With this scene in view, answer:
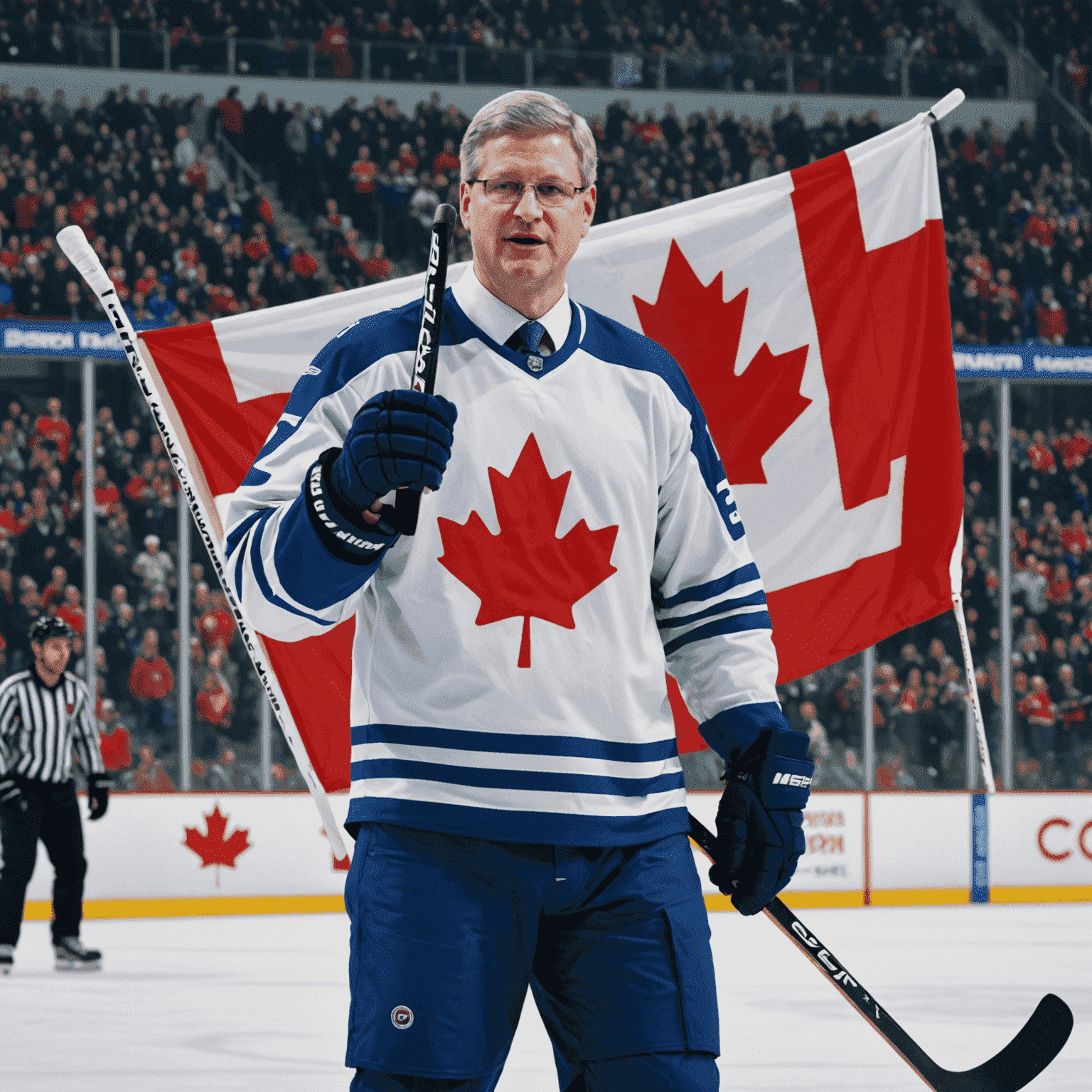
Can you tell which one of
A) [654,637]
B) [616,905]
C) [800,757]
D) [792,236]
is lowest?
[616,905]

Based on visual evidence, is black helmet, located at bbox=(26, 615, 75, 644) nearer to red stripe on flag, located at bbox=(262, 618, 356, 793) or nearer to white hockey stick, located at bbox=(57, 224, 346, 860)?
red stripe on flag, located at bbox=(262, 618, 356, 793)

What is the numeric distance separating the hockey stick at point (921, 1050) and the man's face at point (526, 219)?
2.29 feet

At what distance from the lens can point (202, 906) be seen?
10.5 m

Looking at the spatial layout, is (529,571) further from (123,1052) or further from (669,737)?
(123,1052)

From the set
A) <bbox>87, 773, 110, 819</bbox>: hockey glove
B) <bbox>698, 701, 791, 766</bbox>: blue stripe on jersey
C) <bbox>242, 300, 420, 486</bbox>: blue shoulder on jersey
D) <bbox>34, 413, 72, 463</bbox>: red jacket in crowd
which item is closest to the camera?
<bbox>242, 300, 420, 486</bbox>: blue shoulder on jersey

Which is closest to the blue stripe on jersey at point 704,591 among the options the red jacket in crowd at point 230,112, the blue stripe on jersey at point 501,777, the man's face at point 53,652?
the blue stripe on jersey at point 501,777

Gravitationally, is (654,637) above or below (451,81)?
below

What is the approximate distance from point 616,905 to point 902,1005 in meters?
4.95

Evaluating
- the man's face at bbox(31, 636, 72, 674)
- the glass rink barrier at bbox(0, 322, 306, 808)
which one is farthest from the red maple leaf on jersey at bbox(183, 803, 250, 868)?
the man's face at bbox(31, 636, 72, 674)

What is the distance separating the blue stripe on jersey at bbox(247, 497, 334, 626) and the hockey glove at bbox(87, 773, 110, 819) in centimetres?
653

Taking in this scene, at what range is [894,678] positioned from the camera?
12.5m

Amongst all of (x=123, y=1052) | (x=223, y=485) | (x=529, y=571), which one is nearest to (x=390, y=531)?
(x=529, y=571)

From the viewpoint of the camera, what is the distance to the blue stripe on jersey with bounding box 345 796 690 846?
206 centimetres

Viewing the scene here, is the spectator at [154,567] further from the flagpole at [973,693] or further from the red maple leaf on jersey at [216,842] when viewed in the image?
the flagpole at [973,693]
